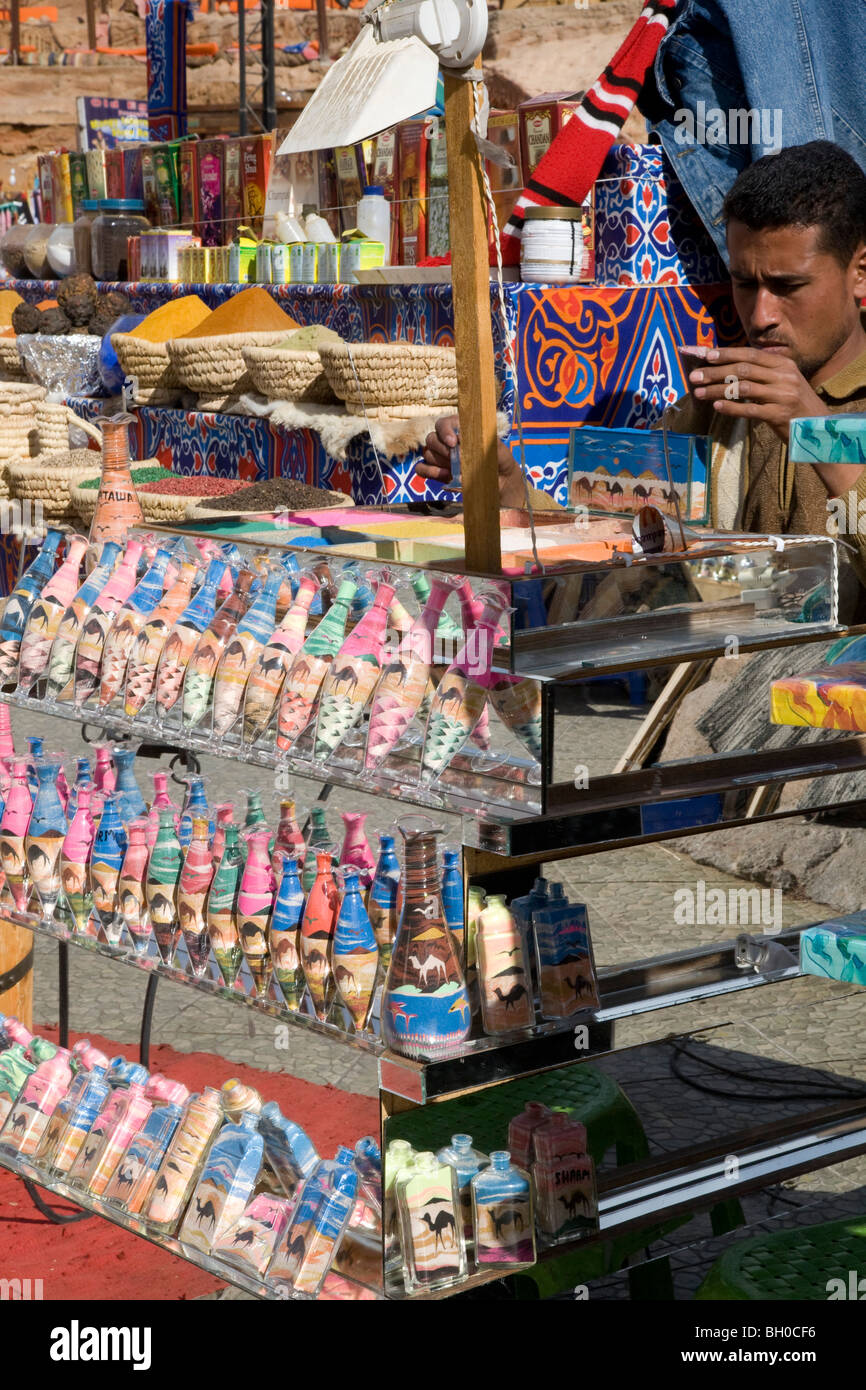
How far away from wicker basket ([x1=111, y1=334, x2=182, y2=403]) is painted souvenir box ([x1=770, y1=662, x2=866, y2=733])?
4877 mm

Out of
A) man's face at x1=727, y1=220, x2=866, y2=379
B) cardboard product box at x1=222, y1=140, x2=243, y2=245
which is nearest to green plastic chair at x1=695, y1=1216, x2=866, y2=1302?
man's face at x1=727, y1=220, x2=866, y2=379

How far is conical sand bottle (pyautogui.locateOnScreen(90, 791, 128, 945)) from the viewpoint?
214 cm

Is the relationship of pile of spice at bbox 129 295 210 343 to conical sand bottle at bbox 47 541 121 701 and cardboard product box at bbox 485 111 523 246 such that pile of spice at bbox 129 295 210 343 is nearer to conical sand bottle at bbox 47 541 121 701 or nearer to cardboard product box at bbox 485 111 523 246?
cardboard product box at bbox 485 111 523 246

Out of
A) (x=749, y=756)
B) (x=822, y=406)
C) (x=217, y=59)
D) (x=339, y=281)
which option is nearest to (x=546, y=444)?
(x=339, y=281)

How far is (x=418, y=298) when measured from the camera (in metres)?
4.95

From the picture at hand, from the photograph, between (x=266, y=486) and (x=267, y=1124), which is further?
(x=266, y=486)

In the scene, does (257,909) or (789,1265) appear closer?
(789,1265)

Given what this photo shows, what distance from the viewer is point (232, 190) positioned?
7.26 m

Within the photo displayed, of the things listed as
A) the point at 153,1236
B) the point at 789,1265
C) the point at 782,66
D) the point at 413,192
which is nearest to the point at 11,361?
the point at 413,192

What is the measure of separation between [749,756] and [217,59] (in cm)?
1747

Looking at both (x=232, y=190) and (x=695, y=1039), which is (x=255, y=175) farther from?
(x=695, y=1039)

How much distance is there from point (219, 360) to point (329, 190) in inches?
48.0
